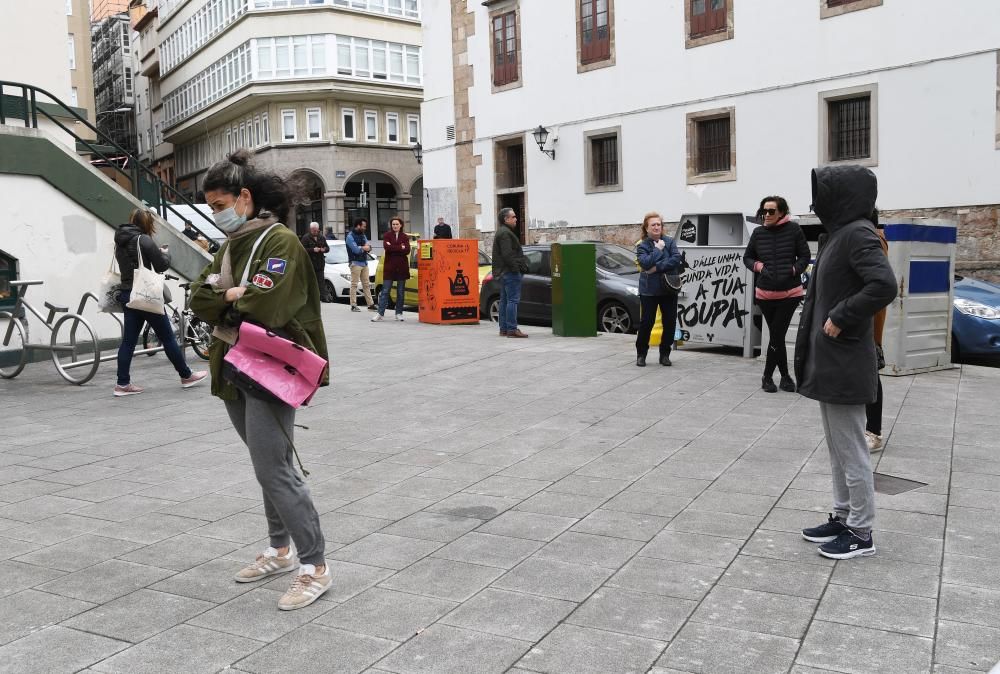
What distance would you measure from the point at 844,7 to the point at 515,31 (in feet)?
32.6

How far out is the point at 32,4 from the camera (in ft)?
48.9

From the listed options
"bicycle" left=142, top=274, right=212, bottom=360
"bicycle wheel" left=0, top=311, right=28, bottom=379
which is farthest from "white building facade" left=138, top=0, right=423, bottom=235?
"bicycle wheel" left=0, top=311, right=28, bottom=379

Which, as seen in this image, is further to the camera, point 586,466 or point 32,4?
point 32,4

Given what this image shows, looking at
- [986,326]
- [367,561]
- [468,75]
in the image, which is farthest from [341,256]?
[367,561]

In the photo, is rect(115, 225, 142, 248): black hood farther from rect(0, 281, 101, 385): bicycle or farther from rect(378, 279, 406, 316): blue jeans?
rect(378, 279, 406, 316): blue jeans

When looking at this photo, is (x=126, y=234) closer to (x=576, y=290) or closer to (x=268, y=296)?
(x=576, y=290)

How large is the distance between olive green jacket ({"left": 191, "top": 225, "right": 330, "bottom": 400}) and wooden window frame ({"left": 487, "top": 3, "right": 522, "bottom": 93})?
23.8m

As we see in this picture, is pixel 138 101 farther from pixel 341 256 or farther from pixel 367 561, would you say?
pixel 367 561

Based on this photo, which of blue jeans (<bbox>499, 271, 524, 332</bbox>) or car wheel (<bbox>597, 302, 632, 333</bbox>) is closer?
blue jeans (<bbox>499, 271, 524, 332</bbox>)

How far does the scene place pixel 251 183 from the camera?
399cm

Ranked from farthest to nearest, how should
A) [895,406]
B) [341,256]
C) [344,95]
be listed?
[344,95], [341,256], [895,406]

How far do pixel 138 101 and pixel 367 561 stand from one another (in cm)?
7144

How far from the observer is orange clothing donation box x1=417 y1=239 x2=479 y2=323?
15.9m

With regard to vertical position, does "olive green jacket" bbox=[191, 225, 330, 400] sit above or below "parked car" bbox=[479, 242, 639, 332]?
above
